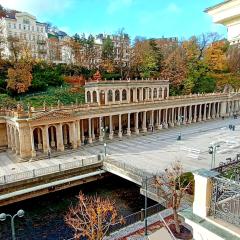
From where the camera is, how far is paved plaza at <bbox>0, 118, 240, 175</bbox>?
93.7 ft

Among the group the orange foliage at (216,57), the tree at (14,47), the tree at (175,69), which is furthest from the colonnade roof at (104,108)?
the tree at (14,47)

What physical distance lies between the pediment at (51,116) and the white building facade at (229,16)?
2922 cm

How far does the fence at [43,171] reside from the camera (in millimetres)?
24180

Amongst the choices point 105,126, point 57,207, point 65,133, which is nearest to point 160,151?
point 65,133

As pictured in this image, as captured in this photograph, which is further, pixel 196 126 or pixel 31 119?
pixel 196 126

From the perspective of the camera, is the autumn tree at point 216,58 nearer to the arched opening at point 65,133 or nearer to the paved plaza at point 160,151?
the paved plaza at point 160,151

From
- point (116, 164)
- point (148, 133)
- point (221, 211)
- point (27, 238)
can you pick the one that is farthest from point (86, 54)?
point (221, 211)

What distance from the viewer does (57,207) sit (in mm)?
23500

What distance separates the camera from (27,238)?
18797 millimetres

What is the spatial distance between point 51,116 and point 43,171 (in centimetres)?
908

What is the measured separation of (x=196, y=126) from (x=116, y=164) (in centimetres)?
A: 2901

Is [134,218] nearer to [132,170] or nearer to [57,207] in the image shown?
[132,170]

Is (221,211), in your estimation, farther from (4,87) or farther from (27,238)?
(4,87)

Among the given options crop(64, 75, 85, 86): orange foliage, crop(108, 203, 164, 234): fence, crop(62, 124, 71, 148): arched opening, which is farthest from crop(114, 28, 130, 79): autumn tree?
A: crop(108, 203, 164, 234): fence
